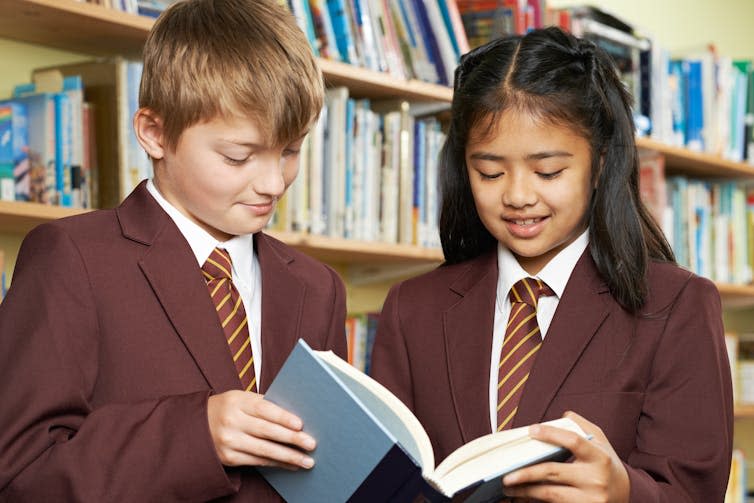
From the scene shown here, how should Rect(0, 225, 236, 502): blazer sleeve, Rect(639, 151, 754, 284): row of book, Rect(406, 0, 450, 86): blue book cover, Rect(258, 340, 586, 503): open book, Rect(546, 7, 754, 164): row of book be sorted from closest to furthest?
Rect(258, 340, 586, 503): open book → Rect(0, 225, 236, 502): blazer sleeve → Rect(406, 0, 450, 86): blue book cover → Rect(546, 7, 754, 164): row of book → Rect(639, 151, 754, 284): row of book

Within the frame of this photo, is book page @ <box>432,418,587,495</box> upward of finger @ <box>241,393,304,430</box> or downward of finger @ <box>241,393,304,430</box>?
downward

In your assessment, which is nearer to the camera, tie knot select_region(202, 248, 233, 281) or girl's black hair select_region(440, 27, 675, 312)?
tie knot select_region(202, 248, 233, 281)

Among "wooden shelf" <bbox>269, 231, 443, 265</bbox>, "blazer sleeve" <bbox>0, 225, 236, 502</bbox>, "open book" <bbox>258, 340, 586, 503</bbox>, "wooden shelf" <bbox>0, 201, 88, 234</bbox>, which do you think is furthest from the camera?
"wooden shelf" <bbox>269, 231, 443, 265</bbox>

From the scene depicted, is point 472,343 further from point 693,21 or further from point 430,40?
point 693,21

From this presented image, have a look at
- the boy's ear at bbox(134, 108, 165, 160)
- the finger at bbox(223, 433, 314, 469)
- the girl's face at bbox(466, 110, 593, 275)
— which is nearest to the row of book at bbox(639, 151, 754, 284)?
the girl's face at bbox(466, 110, 593, 275)

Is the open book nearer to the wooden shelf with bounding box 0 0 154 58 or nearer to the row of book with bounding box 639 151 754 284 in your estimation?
the wooden shelf with bounding box 0 0 154 58

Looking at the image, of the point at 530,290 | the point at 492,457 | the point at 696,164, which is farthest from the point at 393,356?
the point at 696,164

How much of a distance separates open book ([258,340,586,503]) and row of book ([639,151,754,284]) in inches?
88.8

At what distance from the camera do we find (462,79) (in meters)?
1.67

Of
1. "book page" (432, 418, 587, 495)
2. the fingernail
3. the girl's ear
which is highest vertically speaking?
the girl's ear

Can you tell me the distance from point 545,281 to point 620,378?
19 centimetres

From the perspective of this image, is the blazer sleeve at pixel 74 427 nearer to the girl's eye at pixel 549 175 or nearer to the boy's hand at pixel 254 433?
the boy's hand at pixel 254 433

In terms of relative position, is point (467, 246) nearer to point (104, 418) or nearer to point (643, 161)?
point (104, 418)

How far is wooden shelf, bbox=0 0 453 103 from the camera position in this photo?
2.01 m
